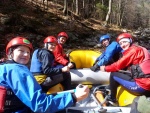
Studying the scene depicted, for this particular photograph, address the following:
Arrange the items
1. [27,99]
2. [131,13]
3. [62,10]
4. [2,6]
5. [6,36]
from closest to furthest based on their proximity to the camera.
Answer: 1. [27,99]
2. [6,36]
3. [2,6]
4. [62,10]
5. [131,13]

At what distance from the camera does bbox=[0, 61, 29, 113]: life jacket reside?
92.9 inches

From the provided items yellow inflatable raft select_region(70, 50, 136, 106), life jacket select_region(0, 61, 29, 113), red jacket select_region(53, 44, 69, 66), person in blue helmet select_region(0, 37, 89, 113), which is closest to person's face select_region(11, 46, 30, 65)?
person in blue helmet select_region(0, 37, 89, 113)

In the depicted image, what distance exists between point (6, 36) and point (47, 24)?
6.31 meters

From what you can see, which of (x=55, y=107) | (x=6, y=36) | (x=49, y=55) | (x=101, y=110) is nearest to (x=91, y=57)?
(x=49, y=55)

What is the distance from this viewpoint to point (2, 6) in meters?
19.4

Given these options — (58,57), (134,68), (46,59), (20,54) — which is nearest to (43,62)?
(46,59)

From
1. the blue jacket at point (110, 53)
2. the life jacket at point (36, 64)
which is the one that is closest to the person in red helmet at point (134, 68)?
the blue jacket at point (110, 53)

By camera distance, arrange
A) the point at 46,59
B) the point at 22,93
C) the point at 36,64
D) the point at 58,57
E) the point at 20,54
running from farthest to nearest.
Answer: the point at 58,57 → the point at 36,64 → the point at 46,59 → the point at 20,54 → the point at 22,93

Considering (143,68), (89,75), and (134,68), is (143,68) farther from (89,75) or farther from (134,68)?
(89,75)

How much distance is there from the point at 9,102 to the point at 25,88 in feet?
0.97

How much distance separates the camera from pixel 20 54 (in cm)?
256

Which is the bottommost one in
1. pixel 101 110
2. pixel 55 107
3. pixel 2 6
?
pixel 101 110

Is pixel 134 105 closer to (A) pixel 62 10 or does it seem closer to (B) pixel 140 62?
(B) pixel 140 62

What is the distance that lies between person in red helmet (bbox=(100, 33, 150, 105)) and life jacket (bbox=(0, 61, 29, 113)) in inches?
96.9
